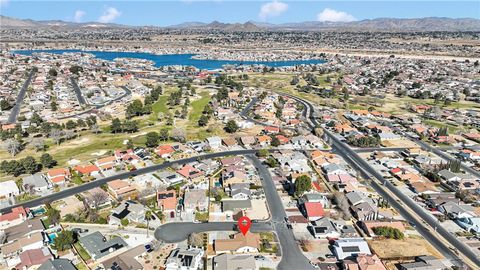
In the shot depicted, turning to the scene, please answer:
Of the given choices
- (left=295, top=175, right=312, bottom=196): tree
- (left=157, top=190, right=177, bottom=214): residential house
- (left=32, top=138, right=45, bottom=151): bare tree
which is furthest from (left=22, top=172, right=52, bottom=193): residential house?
(left=295, top=175, right=312, bottom=196): tree

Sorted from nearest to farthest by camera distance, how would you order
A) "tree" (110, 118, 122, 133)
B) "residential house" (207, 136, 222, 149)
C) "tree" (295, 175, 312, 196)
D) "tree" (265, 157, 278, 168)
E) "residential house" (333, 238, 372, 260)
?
"residential house" (333, 238, 372, 260)
"tree" (295, 175, 312, 196)
"tree" (265, 157, 278, 168)
"residential house" (207, 136, 222, 149)
"tree" (110, 118, 122, 133)

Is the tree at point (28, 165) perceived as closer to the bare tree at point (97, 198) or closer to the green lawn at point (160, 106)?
the bare tree at point (97, 198)

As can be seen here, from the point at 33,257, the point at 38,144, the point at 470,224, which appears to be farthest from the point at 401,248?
the point at 38,144

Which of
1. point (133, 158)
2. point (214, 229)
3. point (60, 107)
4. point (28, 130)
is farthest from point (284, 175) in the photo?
point (60, 107)

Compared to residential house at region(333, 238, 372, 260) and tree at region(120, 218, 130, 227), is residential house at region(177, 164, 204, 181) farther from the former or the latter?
residential house at region(333, 238, 372, 260)

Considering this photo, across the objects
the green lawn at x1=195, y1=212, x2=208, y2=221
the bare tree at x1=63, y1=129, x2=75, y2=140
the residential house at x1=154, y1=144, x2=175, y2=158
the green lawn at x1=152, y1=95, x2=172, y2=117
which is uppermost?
the green lawn at x1=152, y1=95, x2=172, y2=117

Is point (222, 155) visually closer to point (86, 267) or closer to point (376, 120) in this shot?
point (86, 267)

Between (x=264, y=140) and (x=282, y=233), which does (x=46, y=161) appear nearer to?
(x=264, y=140)
